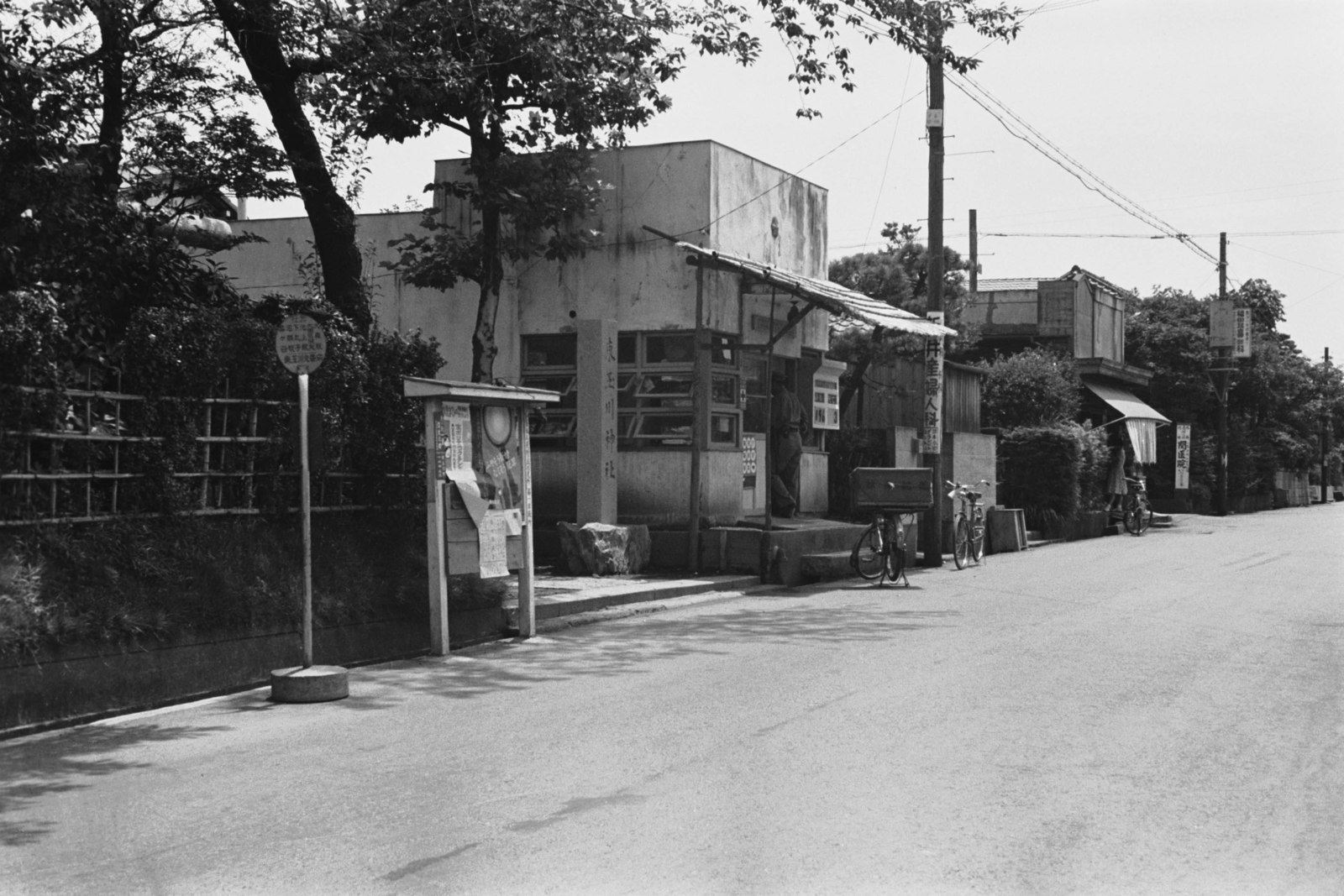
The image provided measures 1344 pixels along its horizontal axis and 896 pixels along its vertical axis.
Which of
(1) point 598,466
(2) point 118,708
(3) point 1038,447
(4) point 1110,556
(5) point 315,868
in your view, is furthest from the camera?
(3) point 1038,447

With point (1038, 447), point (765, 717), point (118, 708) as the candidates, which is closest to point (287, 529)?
point (118, 708)

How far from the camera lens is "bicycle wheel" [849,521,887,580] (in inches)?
746

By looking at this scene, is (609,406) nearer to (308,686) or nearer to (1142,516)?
(308,686)

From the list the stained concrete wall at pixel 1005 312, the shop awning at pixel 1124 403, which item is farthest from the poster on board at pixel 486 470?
the stained concrete wall at pixel 1005 312

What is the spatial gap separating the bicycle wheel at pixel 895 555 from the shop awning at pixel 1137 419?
67.8 feet

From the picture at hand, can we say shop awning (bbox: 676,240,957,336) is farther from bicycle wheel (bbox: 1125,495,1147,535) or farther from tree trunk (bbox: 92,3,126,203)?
bicycle wheel (bbox: 1125,495,1147,535)

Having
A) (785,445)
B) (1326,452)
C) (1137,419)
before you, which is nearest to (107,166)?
(785,445)

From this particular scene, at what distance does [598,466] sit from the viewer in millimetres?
18047

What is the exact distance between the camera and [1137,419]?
124 feet

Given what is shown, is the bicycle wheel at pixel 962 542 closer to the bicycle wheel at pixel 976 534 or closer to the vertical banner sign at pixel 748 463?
the bicycle wheel at pixel 976 534

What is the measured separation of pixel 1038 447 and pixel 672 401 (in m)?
13.3

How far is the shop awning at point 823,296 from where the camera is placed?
57.9 ft

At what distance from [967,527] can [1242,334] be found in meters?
27.5

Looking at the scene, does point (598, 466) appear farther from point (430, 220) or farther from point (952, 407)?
point (952, 407)
